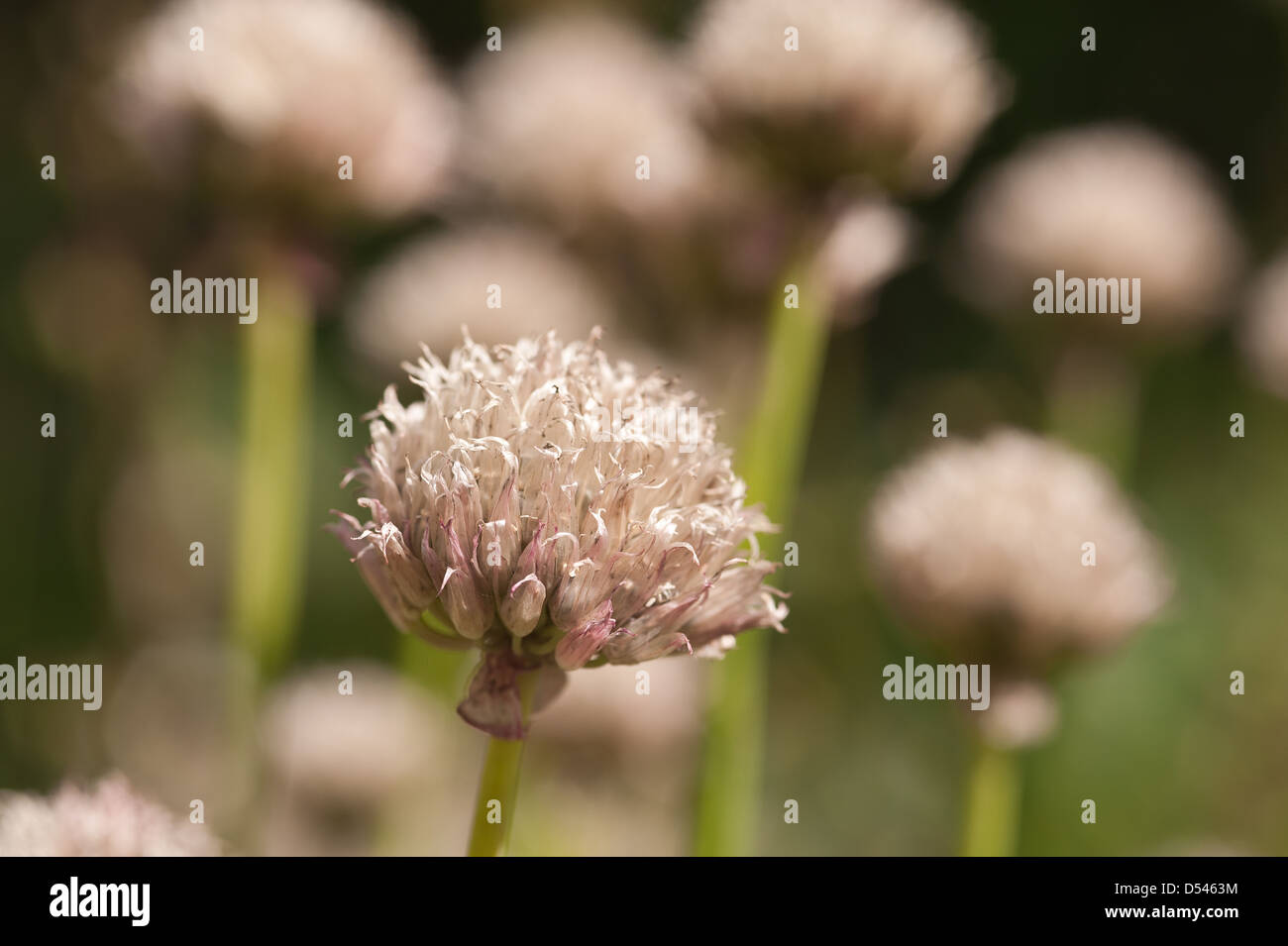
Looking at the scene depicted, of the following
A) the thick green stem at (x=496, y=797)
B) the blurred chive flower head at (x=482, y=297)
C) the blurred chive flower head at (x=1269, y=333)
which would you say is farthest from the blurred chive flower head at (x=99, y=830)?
the blurred chive flower head at (x=1269, y=333)

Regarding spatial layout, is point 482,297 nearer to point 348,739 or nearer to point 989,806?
point 348,739

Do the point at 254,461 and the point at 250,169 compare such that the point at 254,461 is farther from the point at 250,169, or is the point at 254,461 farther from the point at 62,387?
the point at 62,387

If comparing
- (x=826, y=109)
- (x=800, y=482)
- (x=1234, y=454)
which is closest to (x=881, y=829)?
(x=800, y=482)

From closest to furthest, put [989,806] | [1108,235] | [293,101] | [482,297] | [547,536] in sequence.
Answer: [547,536] < [989,806] < [293,101] < [482,297] < [1108,235]

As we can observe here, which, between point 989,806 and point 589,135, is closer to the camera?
point 989,806

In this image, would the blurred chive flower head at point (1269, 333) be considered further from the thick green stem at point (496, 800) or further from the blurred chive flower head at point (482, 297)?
the thick green stem at point (496, 800)

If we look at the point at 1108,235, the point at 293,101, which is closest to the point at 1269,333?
the point at 1108,235

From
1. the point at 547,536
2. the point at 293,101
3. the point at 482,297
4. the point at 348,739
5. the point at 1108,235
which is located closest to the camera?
the point at 547,536
